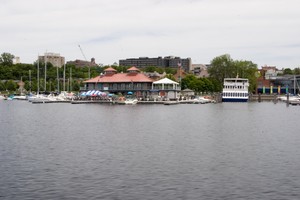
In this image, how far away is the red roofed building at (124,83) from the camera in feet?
517

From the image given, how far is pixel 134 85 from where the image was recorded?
520ft

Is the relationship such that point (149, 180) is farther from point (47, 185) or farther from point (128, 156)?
point (128, 156)

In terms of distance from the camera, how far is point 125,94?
16150 cm

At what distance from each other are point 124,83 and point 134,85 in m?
3.92

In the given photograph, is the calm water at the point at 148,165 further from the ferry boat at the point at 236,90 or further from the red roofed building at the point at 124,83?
the ferry boat at the point at 236,90

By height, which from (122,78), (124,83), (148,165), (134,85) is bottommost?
(148,165)

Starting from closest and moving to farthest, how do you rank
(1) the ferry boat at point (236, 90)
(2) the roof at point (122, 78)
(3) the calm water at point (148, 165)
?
1. (3) the calm water at point (148, 165)
2. (2) the roof at point (122, 78)
3. (1) the ferry boat at point (236, 90)

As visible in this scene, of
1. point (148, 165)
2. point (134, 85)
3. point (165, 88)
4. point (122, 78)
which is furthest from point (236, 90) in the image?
point (148, 165)

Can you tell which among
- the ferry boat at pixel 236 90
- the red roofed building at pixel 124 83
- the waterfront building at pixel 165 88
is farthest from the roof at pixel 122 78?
the ferry boat at pixel 236 90

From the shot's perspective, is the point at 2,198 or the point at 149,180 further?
the point at 149,180

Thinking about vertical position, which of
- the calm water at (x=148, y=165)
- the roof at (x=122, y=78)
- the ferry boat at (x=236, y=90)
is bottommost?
the calm water at (x=148, y=165)

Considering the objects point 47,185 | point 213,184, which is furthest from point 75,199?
point 213,184

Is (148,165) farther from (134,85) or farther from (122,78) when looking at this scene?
(122,78)

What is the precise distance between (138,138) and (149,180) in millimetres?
21759
